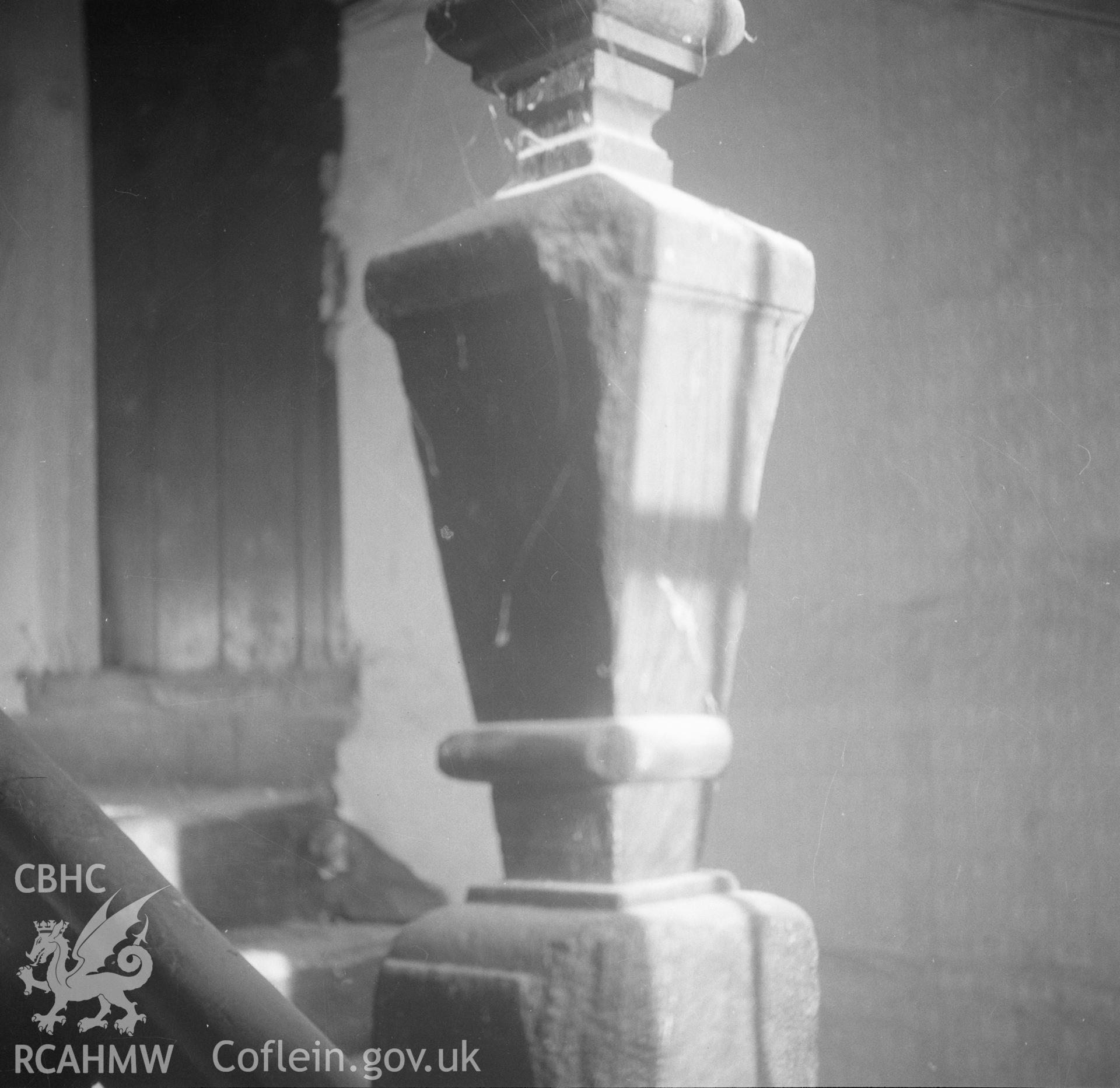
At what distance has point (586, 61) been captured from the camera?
115 cm

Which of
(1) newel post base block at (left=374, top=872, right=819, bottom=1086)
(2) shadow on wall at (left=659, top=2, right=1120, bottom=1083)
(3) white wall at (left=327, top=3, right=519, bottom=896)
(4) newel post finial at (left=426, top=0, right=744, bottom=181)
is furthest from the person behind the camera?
(3) white wall at (left=327, top=3, right=519, bottom=896)

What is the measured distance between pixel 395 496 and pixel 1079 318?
1076mm

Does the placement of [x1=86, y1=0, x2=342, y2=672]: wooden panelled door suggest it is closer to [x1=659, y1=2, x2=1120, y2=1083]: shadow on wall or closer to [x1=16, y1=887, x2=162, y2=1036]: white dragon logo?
[x1=659, y1=2, x2=1120, y2=1083]: shadow on wall

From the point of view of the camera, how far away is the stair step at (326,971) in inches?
60.8

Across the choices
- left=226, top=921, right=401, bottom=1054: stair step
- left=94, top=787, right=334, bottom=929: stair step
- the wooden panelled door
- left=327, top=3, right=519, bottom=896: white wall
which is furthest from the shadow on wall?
the wooden panelled door

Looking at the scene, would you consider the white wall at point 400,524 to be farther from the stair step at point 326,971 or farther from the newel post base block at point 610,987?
the newel post base block at point 610,987

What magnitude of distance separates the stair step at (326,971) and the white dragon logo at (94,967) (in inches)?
15.5

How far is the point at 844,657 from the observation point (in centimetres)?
168

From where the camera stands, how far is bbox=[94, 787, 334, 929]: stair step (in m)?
1.71

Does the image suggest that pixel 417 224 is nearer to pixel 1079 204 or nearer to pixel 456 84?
pixel 456 84

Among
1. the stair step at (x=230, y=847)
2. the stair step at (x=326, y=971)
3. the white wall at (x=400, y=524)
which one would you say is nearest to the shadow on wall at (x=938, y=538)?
the white wall at (x=400, y=524)

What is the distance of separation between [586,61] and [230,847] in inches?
46.3

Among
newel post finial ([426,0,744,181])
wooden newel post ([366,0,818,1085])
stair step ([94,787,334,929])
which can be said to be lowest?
stair step ([94,787,334,929])

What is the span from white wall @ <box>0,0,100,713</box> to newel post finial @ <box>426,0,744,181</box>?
123cm
